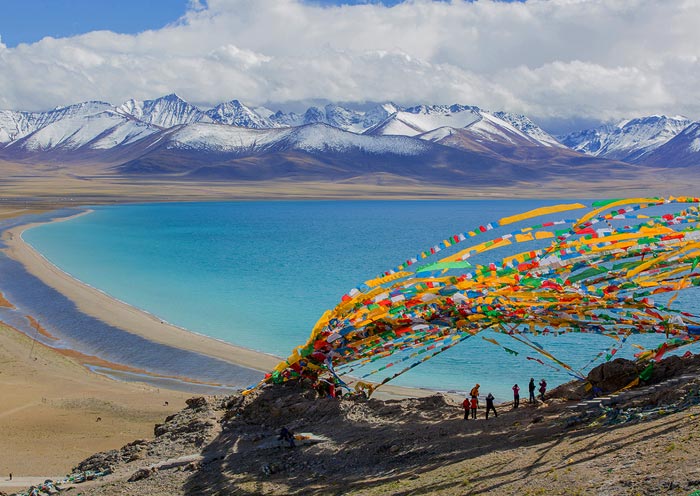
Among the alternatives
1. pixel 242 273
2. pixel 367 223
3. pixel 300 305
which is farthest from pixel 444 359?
pixel 367 223

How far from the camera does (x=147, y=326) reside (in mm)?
35406

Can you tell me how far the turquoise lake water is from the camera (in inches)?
1115

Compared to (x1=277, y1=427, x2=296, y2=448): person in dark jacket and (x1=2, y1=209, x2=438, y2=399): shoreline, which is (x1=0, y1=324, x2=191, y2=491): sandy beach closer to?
(x1=2, y1=209, x2=438, y2=399): shoreline

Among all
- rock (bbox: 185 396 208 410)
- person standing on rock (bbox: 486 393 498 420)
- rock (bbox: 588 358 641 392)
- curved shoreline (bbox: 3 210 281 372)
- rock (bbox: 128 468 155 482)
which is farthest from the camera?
curved shoreline (bbox: 3 210 281 372)

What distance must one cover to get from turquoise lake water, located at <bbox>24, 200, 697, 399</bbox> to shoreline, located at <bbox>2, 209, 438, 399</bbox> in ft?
2.96

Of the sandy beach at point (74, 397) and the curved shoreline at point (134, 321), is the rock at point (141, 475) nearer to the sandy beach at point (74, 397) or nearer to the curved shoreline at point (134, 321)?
the sandy beach at point (74, 397)

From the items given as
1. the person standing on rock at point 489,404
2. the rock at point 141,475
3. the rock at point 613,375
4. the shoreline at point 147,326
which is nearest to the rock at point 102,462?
the rock at point 141,475

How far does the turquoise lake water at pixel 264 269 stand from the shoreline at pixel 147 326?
902mm

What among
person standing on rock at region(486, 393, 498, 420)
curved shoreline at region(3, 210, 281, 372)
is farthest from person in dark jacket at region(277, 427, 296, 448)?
curved shoreline at region(3, 210, 281, 372)

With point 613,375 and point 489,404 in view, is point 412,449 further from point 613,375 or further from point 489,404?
point 613,375

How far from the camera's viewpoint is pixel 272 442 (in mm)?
14211

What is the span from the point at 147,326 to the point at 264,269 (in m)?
20.1

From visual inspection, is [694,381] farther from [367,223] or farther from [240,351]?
[367,223]

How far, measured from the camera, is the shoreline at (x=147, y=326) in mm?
28375
